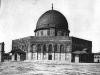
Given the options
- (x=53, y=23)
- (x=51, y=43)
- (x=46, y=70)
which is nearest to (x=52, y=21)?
(x=53, y=23)

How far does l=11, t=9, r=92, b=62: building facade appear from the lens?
Answer: 126ft

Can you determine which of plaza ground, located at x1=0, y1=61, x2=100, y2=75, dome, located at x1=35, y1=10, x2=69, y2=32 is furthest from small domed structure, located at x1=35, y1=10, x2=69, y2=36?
plaza ground, located at x1=0, y1=61, x2=100, y2=75

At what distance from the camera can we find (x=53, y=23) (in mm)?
42719

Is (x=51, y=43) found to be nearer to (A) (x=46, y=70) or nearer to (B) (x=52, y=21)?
(B) (x=52, y=21)

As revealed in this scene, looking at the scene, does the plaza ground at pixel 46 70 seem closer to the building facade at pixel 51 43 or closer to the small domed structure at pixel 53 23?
the building facade at pixel 51 43

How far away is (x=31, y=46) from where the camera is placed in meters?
39.8

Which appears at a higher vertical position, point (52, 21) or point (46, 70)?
point (52, 21)

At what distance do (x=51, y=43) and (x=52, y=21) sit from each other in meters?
6.27

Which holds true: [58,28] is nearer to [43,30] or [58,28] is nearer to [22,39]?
[43,30]

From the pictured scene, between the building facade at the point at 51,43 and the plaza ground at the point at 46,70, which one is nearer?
the plaza ground at the point at 46,70

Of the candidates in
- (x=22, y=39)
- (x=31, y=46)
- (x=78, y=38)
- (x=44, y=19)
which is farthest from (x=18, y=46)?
(x=78, y=38)

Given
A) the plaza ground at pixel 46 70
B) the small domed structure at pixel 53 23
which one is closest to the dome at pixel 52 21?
the small domed structure at pixel 53 23

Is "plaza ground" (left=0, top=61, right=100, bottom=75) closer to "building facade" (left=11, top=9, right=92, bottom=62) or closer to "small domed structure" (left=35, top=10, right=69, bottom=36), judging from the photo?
"building facade" (left=11, top=9, right=92, bottom=62)

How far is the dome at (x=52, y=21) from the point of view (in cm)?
4275
